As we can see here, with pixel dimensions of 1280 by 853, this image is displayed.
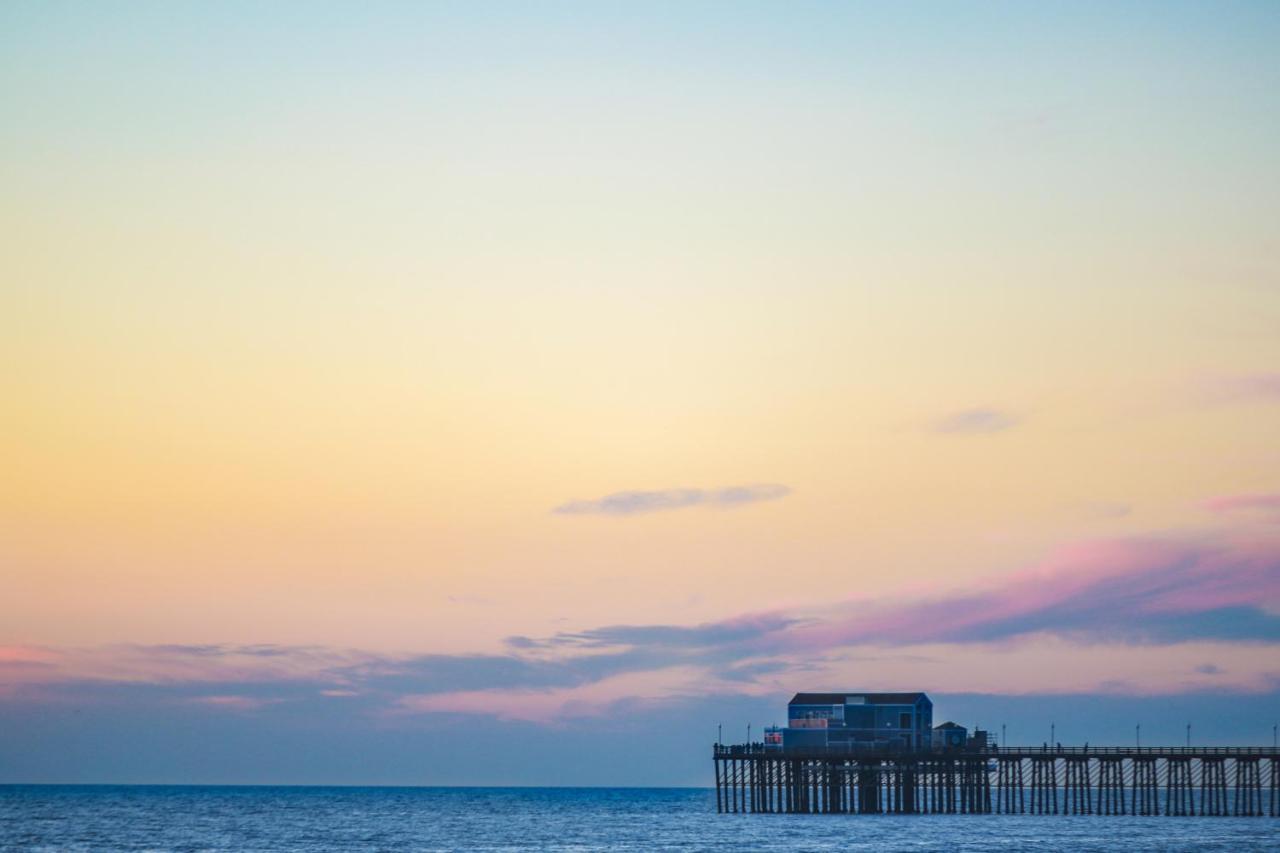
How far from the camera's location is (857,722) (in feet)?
420

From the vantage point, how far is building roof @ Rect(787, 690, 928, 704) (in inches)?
5037

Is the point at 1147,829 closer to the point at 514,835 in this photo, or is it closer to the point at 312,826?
the point at 514,835

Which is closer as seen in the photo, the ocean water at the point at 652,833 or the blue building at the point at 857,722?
the ocean water at the point at 652,833

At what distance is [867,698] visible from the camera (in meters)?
128

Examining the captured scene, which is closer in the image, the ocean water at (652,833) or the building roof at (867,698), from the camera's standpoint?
the ocean water at (652,833)

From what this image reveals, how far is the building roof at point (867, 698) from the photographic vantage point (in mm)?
127938

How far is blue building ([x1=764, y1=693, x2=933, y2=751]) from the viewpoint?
127062 millimetres

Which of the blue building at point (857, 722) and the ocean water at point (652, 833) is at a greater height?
the blue building at point (857, 722)

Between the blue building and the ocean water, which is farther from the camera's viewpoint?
the blue building

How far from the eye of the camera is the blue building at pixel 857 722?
127062 millimetres

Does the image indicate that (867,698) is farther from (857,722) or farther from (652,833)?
(652,833)

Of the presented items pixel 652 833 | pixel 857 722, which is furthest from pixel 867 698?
pixel 652 833

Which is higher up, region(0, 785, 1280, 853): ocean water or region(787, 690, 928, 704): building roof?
region(787, 690, 928, 704): building roof

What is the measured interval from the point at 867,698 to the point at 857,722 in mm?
2116
